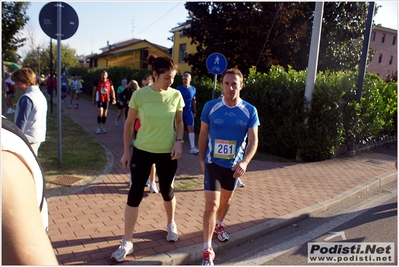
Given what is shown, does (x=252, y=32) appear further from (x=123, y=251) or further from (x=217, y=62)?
(x=123, y=251)

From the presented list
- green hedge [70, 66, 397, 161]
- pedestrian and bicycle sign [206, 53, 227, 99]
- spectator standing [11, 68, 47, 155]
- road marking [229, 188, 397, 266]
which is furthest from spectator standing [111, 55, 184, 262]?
green hedge [70, 66, 397, 161]

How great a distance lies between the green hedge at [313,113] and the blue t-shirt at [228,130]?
5.46 metres

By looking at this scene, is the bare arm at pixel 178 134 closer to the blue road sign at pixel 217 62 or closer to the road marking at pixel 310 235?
the road marking at pixel 310 235

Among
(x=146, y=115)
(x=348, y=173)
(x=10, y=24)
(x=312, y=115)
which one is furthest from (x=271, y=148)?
(x=10, y=24)

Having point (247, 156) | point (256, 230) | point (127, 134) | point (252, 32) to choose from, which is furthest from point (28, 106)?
point (252, 32)

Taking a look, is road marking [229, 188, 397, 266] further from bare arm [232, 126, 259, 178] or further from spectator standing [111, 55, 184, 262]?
spectator standing [111, 55, 184, 262]

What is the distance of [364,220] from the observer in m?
4.98

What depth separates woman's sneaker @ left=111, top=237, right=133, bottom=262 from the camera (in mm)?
3383

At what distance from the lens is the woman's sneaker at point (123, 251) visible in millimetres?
3383

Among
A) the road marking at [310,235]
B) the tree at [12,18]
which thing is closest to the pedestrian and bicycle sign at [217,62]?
the road marking at [310,235]

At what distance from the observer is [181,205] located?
5.12m

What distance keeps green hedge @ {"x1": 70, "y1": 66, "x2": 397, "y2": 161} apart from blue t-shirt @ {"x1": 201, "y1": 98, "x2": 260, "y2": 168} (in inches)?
215

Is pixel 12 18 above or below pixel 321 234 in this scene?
above

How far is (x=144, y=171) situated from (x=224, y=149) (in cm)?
89
